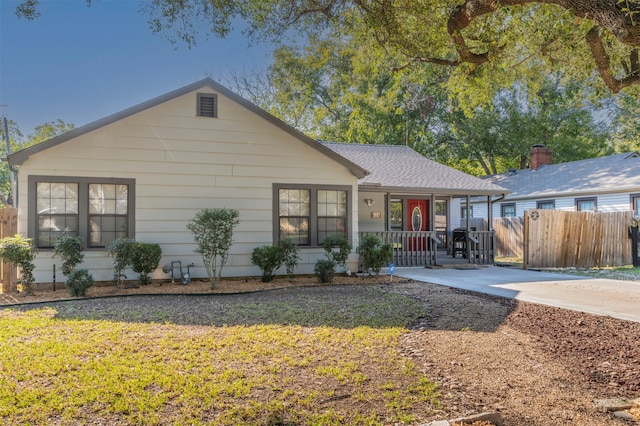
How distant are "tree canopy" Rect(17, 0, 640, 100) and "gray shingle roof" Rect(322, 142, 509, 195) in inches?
171

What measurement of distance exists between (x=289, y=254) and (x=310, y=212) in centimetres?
125

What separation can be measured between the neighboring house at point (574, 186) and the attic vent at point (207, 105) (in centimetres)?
Result: 1182

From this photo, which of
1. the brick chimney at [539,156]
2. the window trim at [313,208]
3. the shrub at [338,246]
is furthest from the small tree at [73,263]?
the brick chimney at [539,156]

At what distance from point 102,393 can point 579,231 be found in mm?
15449

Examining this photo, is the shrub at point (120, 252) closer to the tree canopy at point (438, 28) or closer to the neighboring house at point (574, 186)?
the tree canopy at point (438, 28)

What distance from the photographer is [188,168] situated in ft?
33.9

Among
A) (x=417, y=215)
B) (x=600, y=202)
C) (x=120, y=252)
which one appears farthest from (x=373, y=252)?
(x=600, y=202)

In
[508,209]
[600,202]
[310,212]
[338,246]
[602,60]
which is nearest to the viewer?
[602,60]

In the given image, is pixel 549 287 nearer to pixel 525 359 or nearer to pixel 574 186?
pixel 525 359

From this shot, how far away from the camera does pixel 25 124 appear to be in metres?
33.6

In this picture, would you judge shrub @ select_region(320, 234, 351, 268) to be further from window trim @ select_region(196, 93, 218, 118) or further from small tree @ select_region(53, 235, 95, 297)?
small tree @ select_region(53, 235, 95, 297)

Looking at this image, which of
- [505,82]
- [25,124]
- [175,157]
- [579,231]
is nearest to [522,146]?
[579,231]

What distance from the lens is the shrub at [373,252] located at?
11.2 m

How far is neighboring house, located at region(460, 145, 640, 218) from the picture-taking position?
19.3 m
